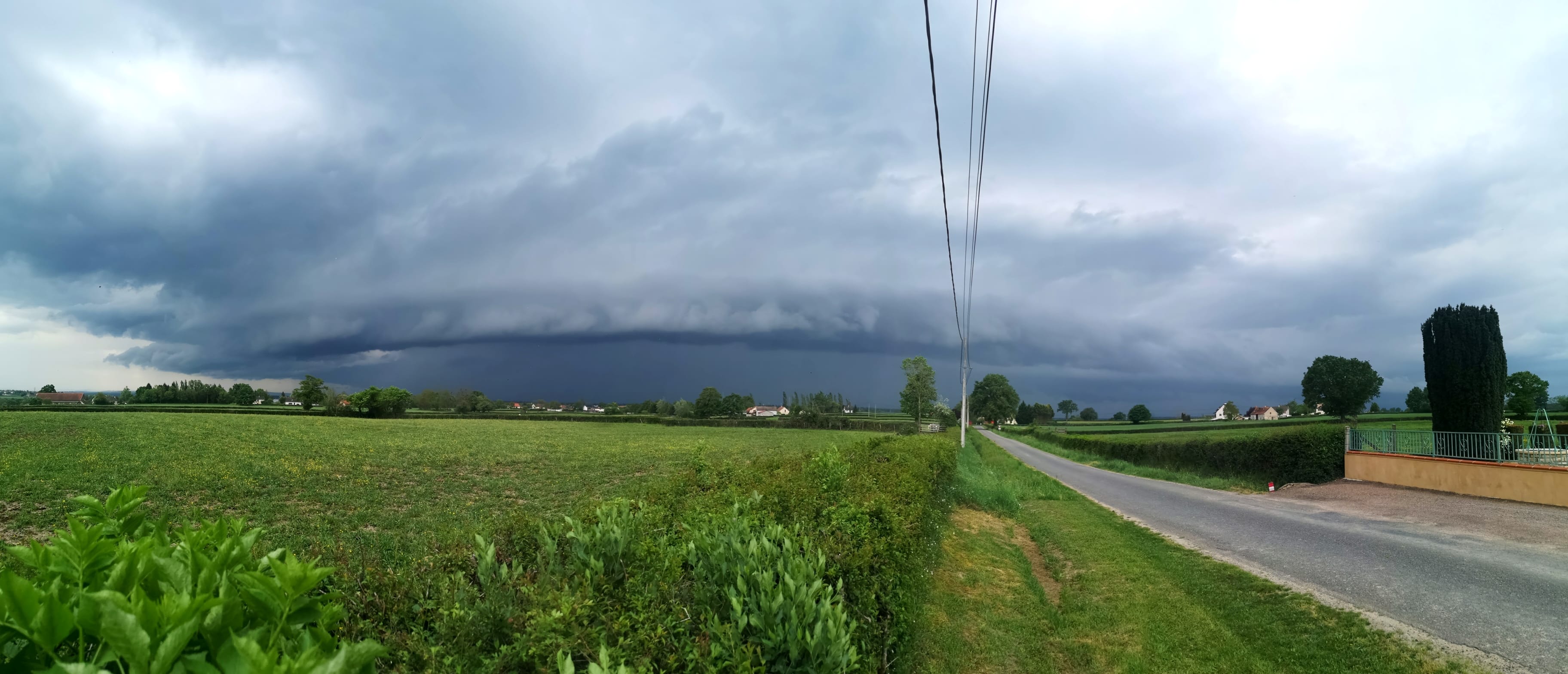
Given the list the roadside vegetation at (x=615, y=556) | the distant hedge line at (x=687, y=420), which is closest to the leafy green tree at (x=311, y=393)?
the distant hedge line at (x=687, y=420)

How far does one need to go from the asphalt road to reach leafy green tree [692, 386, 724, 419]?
80004mm

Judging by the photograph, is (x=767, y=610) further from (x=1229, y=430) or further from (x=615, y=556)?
(x=1229, y=430)

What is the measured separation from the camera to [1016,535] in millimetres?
14352

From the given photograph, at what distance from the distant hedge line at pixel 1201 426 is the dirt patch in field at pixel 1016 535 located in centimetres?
5023

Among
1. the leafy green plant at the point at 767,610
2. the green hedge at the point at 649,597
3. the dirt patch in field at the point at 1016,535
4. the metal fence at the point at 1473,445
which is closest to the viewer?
the green hedge at the point at 649,597

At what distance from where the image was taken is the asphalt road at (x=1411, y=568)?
7051 mm

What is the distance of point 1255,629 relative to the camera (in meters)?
7.52

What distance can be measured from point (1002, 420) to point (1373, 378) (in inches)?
3289

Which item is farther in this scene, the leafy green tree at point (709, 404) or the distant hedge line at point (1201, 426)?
the leafy green tree at point (709, 404)

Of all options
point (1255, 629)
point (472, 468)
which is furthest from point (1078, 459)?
point (1255, 629)

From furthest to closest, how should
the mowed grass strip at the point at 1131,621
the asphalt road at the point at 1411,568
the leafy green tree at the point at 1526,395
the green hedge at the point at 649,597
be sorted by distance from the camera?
the leafy green tree at the point at 1526,395 < the asphalt road at the point at 1411,568 < the mowed grass strip at the point at 1131,621 < the green hedge at the point at 649,597

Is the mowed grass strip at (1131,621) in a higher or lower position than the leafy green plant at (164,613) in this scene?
lower

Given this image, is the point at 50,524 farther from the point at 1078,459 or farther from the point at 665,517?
the point at 1078,459

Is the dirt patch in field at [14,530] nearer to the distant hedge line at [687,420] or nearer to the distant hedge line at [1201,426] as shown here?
the distant hedge line at [687,420]
